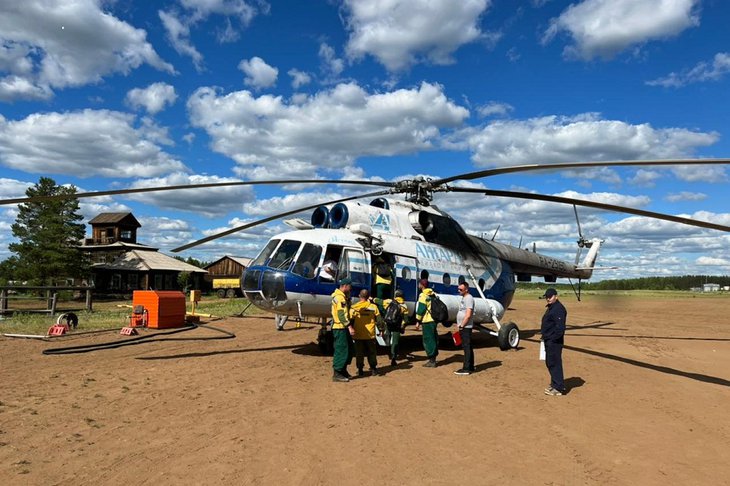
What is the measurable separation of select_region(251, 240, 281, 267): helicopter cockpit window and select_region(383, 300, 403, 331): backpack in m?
2.89

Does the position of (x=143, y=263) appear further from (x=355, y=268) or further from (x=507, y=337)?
(x=507, y=337)

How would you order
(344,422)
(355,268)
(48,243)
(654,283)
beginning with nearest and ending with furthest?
1. (344,422)
2. (355,268)
3. (48,243)
4. (654,283)

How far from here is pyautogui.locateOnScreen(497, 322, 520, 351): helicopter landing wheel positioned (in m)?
12.8

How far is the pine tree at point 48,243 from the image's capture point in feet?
117

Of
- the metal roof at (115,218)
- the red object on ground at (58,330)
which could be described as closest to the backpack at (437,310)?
the red object on ground at (58,330)

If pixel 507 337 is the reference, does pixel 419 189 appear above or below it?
above

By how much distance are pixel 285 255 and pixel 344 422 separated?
189 inches

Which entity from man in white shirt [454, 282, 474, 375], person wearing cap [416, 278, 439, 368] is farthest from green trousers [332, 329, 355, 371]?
man in white shirt [454, 282, 474, 375]

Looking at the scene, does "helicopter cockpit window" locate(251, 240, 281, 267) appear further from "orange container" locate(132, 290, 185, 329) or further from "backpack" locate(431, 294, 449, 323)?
"orange container" locate(132, 290, 185, 329)

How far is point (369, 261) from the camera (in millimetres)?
11234

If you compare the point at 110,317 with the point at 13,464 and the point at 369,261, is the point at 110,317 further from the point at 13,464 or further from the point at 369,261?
the point at 13,464

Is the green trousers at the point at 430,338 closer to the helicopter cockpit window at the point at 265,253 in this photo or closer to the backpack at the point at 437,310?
the backpack at the point at 437,310

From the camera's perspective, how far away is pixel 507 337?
42.1 feet

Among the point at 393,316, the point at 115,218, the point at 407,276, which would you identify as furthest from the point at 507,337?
the point at 115,218
